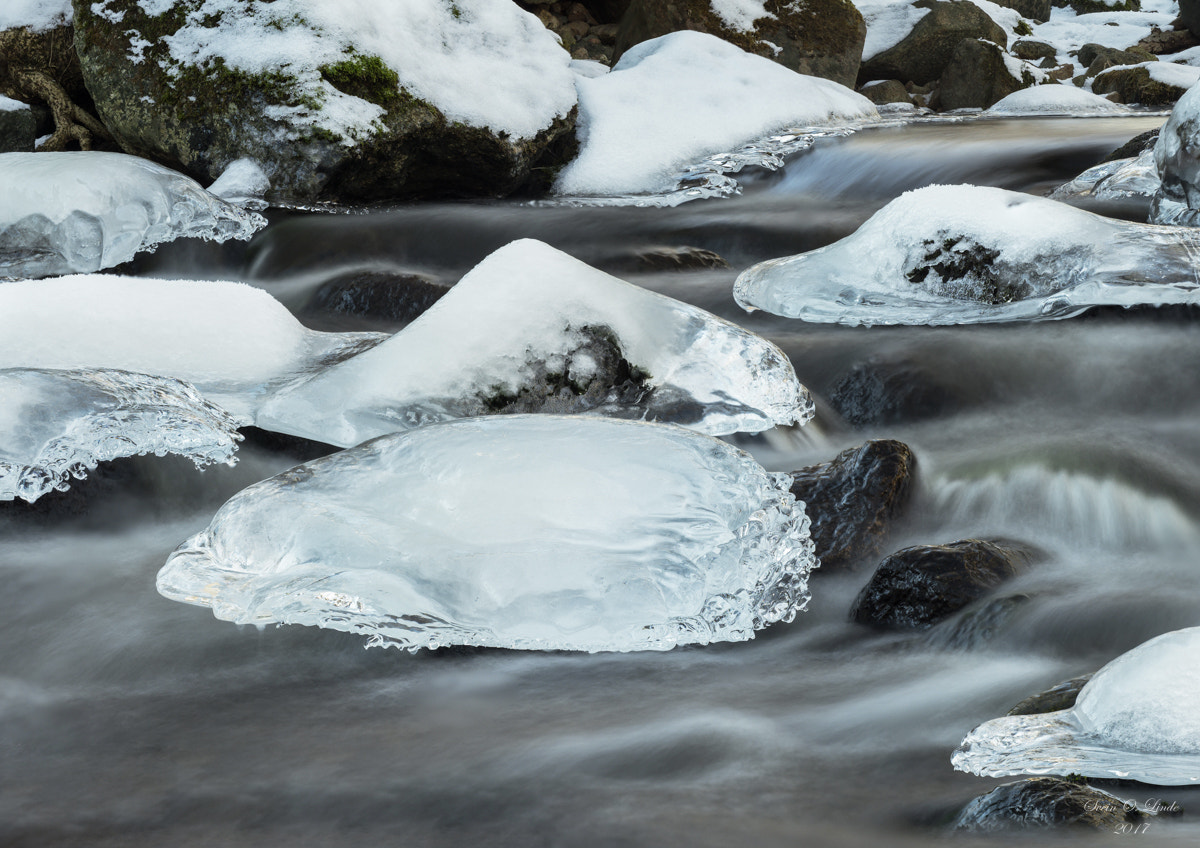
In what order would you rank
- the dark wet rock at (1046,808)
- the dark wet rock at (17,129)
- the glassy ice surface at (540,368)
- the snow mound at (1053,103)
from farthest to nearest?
the snow mound at (1053,103), the dark wet rock at (17,129), the glassy ice surface at (540,368), the dark wet rock at (1046,808)

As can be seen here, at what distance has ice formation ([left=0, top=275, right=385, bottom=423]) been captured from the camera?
3.08m

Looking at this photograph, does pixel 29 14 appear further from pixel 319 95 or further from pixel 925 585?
pixel 925 585

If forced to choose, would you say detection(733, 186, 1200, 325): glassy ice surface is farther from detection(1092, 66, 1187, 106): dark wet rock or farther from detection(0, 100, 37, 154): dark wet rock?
detection(1092, 66, 1187, 106): dark wet rock

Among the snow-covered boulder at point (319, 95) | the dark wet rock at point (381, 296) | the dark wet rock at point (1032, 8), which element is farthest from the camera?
the dark wet rock at point (1032, 8)

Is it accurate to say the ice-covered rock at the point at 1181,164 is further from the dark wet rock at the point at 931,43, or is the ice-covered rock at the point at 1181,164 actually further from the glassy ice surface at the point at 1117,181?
the dark wet rock at the point at 931,43

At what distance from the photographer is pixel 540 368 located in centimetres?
285

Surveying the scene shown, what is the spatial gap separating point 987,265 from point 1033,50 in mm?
13239

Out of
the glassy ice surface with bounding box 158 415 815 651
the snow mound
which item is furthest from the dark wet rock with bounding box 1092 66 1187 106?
the glassy ice surface with bounding box 158 415 815 651

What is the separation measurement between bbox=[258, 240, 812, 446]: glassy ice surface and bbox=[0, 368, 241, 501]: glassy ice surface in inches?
8.6

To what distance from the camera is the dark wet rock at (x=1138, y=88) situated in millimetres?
10237

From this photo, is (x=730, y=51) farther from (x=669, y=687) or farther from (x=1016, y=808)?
(x=1016, y=808)

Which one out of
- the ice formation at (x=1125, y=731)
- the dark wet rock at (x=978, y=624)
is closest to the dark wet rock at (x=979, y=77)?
the dark wet rock at (x=978, y=624)

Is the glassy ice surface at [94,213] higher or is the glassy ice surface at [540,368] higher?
the glassy ice surface at [540,368]

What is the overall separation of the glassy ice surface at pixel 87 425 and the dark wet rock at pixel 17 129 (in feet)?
17.6
